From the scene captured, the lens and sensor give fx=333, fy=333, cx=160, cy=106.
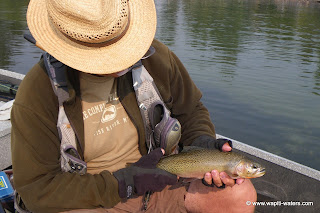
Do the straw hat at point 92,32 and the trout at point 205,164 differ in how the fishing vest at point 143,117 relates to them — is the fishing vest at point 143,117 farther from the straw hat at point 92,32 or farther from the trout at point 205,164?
the straw hat at point 92,32

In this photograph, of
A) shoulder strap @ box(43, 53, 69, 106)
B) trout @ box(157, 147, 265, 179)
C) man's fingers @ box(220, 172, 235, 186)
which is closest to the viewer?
shoulder strap @ box(43, 53, 69, 106)

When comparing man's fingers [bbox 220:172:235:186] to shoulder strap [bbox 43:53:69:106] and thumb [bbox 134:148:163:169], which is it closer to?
thumb [bbox 134:148:163:169]

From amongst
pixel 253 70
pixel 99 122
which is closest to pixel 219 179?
pixel 99 122

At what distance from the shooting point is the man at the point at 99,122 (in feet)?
7.95

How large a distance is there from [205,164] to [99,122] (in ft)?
3.40

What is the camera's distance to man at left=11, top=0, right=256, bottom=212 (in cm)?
242

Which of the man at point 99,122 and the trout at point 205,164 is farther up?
the man at point 99,122

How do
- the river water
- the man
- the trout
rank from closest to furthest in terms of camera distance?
the man < the trout < the river water

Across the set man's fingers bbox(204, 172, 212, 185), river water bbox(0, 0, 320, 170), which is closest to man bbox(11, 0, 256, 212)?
man's fingers bbox(204, 172, 212, 185)

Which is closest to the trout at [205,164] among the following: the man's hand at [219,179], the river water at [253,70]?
the man's hand at [219,179]

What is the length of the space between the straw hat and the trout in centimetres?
110

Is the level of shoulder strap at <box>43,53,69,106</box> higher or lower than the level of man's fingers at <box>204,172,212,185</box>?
higher

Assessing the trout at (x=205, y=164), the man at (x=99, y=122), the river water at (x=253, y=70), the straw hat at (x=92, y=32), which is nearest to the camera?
the straw hat at (x=92, y=32)

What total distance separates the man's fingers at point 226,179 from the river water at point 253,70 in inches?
248
